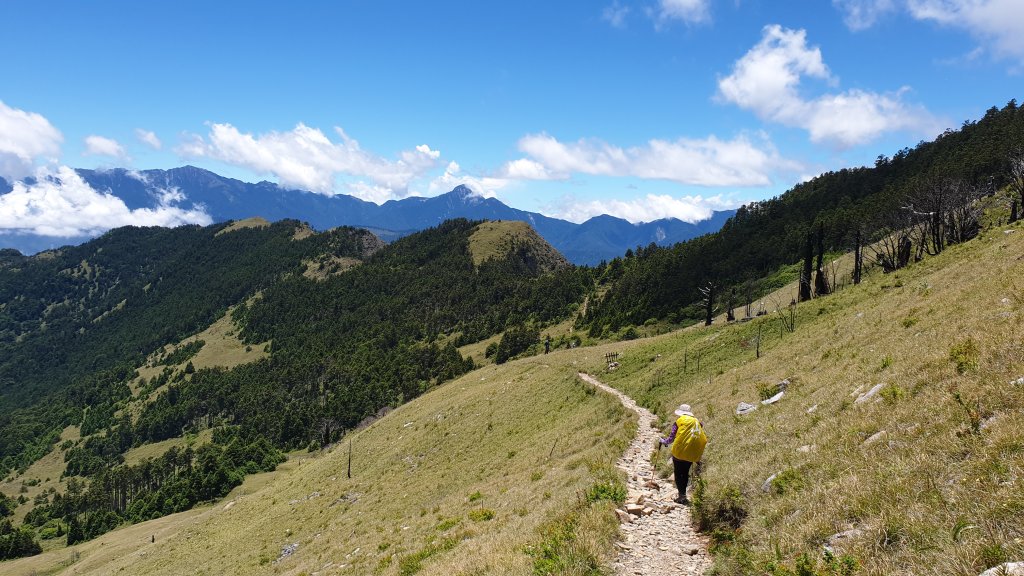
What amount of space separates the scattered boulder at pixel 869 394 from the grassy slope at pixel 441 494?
8.68 m

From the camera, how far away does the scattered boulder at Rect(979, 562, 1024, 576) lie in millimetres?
5930

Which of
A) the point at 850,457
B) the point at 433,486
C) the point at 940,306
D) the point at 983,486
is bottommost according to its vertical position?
the point at 433,486

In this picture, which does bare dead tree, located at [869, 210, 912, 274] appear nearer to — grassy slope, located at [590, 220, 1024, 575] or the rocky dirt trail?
grassy slope, located at [590, 220, 1024, 575]

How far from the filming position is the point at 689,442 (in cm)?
1416

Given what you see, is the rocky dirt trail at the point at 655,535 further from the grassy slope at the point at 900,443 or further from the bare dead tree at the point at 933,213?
the bare dead tree at the point at 933,213

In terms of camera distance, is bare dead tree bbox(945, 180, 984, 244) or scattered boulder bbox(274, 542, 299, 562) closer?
scattered boulder bbox(274, 542, 299, 562)

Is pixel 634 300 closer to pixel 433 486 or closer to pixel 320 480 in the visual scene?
pixel 320 480

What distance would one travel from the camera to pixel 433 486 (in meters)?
35.4

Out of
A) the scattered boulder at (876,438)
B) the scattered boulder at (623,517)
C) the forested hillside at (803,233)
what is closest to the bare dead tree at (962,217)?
the forested hillside at (803,233)

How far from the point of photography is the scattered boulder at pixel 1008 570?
5.93 meters

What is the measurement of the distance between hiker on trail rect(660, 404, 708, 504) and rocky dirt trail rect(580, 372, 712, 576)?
86 cm

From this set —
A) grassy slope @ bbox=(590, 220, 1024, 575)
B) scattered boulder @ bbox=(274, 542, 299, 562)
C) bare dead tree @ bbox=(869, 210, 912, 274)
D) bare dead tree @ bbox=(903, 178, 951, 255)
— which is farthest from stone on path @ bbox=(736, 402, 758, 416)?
bare dead tree @ bbox=(903, 178, 951, 255)

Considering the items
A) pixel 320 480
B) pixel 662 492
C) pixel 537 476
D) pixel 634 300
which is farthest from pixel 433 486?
pixel 634 300

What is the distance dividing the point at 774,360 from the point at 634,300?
502 feet
